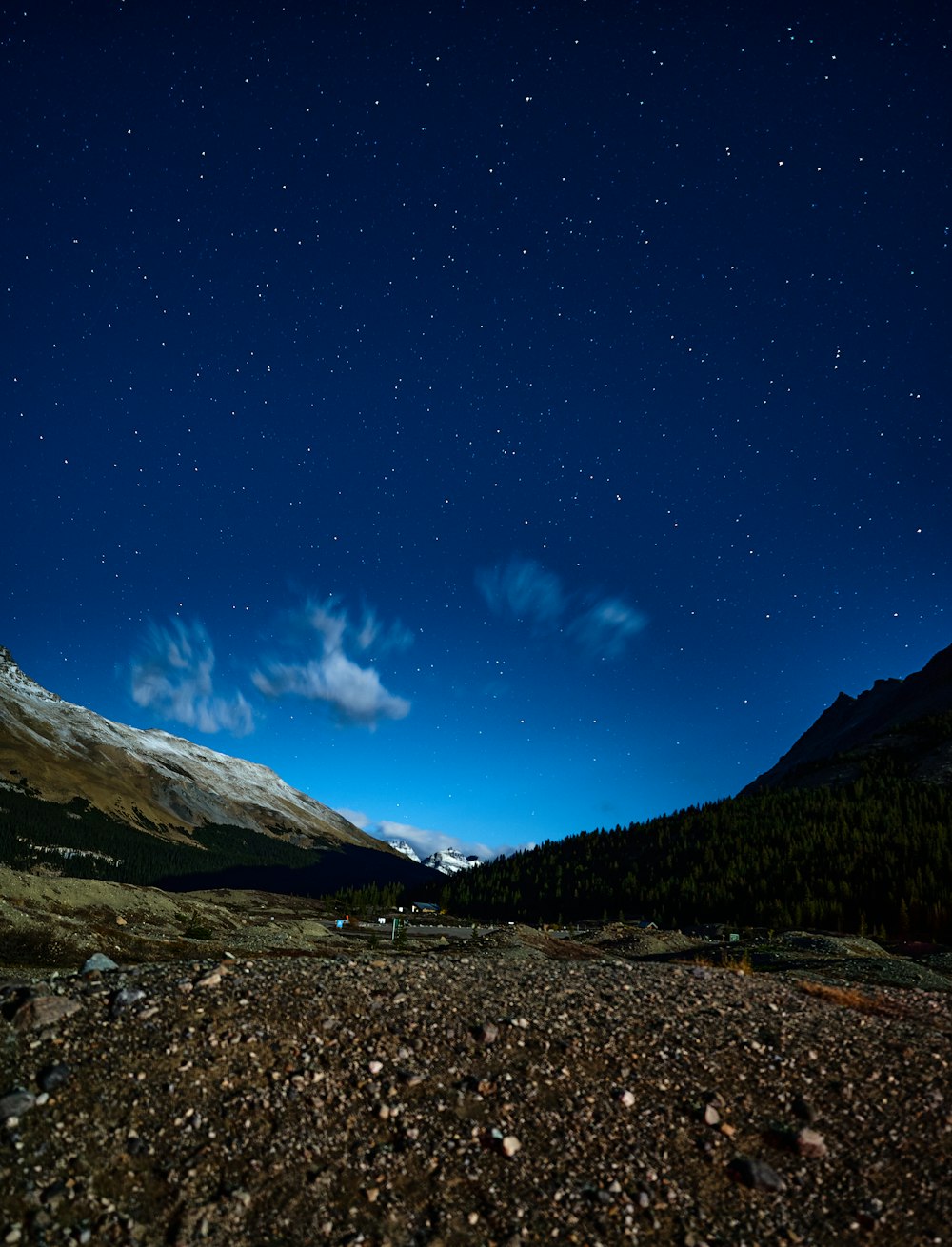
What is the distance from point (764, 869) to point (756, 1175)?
12033 centimetres

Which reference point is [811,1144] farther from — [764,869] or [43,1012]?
[764,869]

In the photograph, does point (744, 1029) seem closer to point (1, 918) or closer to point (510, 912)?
point (1, 918)

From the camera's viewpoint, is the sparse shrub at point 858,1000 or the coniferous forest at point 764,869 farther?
the coniferous forest at point 764,869

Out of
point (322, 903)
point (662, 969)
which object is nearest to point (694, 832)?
point (322, 903)

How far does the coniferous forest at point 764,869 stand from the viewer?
8769 centimetres

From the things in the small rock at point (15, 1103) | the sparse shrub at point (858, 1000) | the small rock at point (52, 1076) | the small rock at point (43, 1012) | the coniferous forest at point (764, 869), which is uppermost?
the coniferous forest at point (764, 869)

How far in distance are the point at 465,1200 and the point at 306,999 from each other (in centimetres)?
594

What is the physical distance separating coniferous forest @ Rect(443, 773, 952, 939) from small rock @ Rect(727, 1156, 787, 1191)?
8758 centimetres

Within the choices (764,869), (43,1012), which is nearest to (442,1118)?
(43,1012)

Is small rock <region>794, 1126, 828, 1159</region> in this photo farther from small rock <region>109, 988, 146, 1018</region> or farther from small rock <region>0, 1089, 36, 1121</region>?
small rock <region>109, 988, 146, 1018</region>

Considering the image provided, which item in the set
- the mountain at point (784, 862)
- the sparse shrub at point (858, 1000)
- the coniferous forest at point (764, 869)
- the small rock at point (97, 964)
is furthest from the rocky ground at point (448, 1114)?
the coniferous forest at point (764, 869)

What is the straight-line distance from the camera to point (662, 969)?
20.0 metres

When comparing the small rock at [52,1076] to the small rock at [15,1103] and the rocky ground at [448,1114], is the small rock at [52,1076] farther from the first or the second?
the small rock at [15,1103]

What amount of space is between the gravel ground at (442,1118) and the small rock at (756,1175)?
0.03 metres
